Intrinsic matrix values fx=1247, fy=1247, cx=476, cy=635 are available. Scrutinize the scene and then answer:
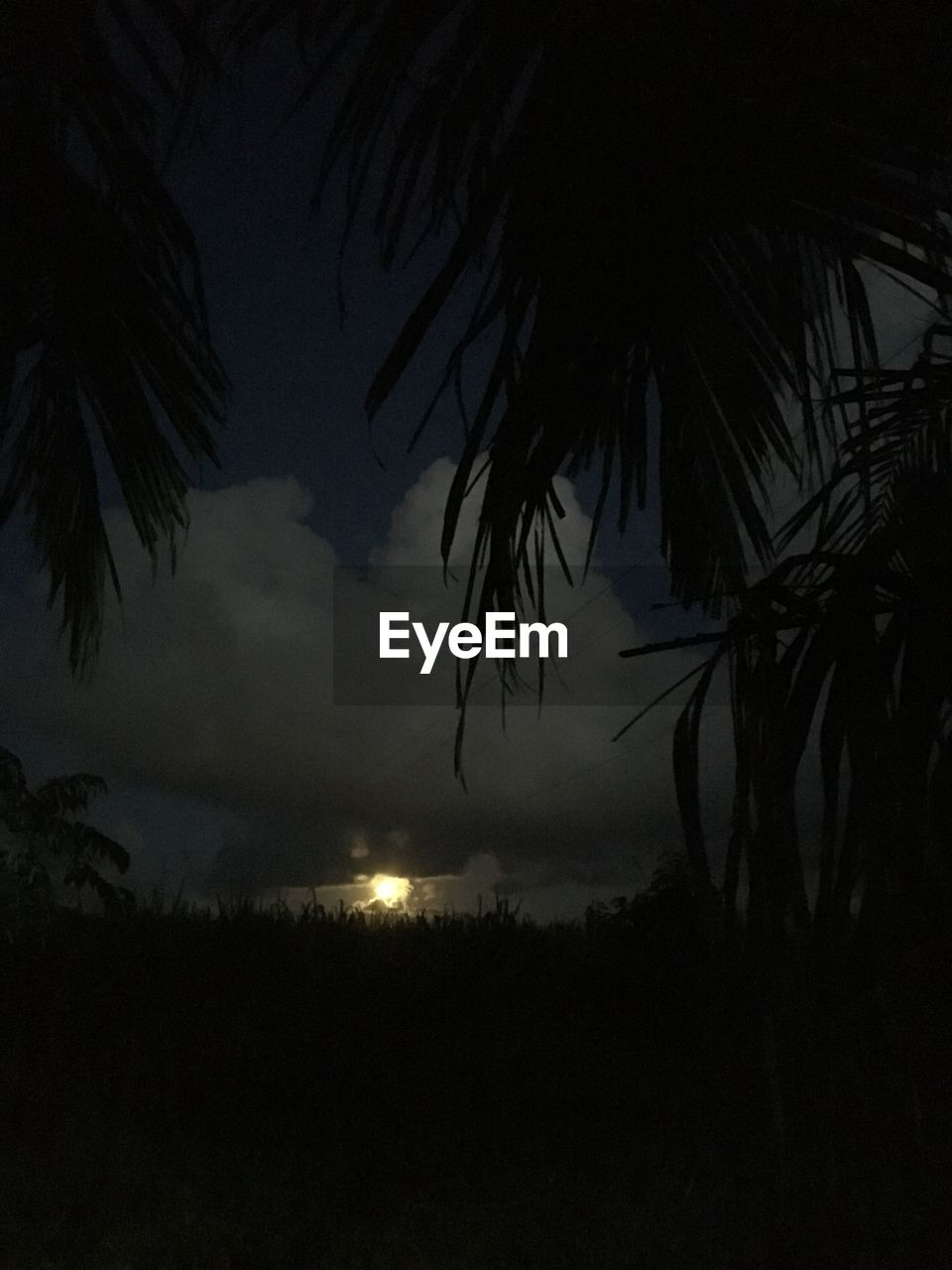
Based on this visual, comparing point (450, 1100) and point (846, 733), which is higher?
point (846, 733)

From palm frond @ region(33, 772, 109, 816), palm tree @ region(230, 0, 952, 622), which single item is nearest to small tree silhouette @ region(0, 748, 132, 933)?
palm frond @ region(33, 772, 109, 816)

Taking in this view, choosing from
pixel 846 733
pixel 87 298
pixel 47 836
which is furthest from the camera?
pixel 47 836

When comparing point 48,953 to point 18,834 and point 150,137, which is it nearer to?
point 18,834

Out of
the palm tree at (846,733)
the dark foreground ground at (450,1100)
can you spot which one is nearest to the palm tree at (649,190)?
the palm tree at (846,733)

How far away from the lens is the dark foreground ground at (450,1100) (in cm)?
264

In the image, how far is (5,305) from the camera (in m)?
3.53

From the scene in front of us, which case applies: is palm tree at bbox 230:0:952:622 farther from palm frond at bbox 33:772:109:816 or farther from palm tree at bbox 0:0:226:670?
palm frond at bbox 33:772:109:816

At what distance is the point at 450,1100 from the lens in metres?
5.21

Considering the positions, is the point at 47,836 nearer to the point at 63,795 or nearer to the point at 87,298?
the point at 63,795

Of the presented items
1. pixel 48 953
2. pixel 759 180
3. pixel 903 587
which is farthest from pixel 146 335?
pixel 48 953

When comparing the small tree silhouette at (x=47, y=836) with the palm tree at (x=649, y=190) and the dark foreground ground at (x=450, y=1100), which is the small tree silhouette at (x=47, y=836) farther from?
the palm tree at (x=649, y=190)

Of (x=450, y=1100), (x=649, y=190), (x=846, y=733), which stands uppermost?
(x=649, y=190)

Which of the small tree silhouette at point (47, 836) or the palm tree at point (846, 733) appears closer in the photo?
the palm tree at point (846, 733)

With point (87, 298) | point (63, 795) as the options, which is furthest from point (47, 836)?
point (87, 298)
